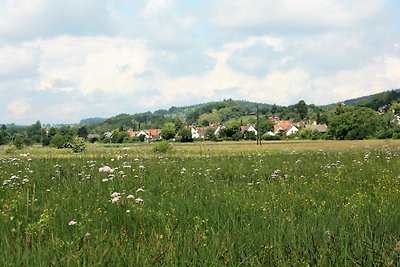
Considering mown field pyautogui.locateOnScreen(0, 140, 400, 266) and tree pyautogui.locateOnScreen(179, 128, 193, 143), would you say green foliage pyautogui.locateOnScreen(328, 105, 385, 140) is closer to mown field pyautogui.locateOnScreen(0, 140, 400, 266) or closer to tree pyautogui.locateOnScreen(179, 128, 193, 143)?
tree pyautogui.locateOnScreen(179, 128, 193, 143)

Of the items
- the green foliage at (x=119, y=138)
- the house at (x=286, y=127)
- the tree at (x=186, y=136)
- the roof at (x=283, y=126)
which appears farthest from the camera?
the roof at (x=283, y=126)

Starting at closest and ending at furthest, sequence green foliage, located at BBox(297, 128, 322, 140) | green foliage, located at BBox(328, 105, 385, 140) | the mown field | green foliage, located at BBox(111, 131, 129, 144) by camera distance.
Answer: the mown field → green foliage, located at BBox(328, 105, 385, 140) → green foliage, located at BBox(297, 128, 322, 140) → green foliage, located at BBox(111, 131, 129, 144)

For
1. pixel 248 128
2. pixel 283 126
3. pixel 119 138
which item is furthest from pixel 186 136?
pixel 283 126

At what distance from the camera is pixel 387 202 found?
21.5ft

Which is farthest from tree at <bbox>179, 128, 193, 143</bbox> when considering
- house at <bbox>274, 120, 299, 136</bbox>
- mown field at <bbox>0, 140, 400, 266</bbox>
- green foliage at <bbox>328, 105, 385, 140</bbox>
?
mown field at <bbox>0, 140, 400, 266</bbox>

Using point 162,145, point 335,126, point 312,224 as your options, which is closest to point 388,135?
point 335,126

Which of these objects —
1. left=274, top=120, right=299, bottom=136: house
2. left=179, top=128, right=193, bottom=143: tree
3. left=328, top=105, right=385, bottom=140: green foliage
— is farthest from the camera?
left=274, top=120, right=299, bottom=136: house

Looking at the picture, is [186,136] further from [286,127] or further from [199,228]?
[199,228]

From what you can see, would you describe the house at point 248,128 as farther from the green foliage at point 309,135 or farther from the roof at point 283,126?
the green foliage at point 309,135

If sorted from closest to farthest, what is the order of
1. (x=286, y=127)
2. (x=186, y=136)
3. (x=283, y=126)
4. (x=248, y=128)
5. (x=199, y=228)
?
(x=199, y=228) < (x=186, y=136) < (x=248, y=128) < (x=286, y=127) < (x=283, y=126)

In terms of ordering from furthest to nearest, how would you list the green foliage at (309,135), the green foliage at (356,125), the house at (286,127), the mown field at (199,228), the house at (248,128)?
the house at (286,127) < the house at (248,128) < the green foliage at (309,135) < the green foliage at (356,125) < the mown field at (199,228)

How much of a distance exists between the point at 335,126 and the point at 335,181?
106521 millimetres

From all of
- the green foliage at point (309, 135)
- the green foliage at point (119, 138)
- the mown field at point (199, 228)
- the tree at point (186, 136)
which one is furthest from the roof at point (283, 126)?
the mown field at point (199, 228)

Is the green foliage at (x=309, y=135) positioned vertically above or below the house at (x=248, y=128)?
below
